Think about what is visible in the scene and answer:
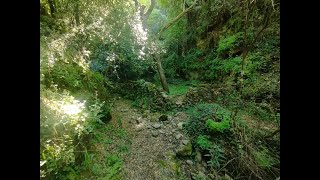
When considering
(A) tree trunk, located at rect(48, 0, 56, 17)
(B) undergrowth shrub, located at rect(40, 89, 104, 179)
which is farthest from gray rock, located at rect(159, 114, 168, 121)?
(A) tree trunk, located at rect(48, 0, 56, 17)

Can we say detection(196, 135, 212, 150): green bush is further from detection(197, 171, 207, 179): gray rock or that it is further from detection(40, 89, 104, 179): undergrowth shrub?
detection(40, 89, 104, 179): undergrowth shrub

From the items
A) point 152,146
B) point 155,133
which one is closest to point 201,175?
point 152,146

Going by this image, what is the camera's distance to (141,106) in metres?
7.91

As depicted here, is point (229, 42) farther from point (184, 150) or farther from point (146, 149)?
point (146, 149)

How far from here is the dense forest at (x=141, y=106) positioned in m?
3.65

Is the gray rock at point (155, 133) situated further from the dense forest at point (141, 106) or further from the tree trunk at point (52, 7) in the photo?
the tree trunk at point (52, 7)

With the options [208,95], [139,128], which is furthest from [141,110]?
[208,95]

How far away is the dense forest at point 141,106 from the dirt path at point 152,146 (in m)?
0.02

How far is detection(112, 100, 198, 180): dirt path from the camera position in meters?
4.66
